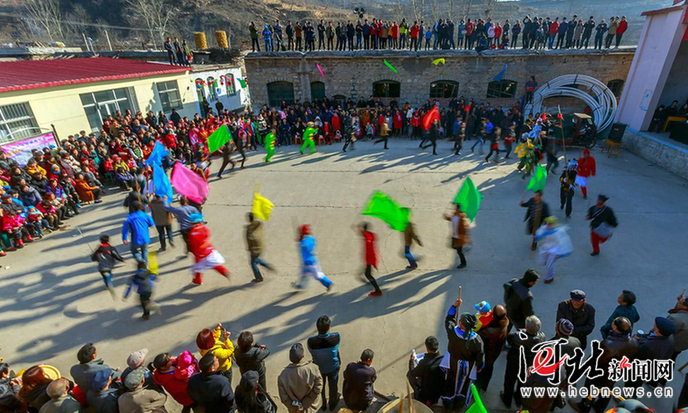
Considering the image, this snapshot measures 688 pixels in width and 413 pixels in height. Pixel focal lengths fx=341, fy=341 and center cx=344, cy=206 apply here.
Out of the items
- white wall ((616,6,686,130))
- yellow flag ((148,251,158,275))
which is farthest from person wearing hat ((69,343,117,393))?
white wall ((616,6,686,130))

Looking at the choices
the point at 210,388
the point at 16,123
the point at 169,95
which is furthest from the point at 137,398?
the point at 169,95

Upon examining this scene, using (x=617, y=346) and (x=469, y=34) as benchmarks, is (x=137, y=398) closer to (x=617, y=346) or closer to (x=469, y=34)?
(x=617, y=346)

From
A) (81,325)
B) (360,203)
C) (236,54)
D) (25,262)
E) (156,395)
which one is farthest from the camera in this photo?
(236,54)

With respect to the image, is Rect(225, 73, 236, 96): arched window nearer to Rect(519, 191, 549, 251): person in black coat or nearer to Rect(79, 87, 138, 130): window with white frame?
Rect(79, 87, 138, 130): window with white frame

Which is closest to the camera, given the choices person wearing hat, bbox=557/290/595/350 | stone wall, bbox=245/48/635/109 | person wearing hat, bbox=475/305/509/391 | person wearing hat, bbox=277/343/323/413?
person wearing hat, bbox=277/343/323/413

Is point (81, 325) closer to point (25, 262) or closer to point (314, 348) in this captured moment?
point (25, 262)

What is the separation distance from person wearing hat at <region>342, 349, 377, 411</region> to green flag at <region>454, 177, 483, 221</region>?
3.83 metres

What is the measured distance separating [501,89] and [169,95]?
17343mm

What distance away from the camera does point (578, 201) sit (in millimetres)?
9281

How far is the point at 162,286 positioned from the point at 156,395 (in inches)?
143

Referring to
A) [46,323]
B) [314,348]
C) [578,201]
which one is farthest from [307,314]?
[578,201]

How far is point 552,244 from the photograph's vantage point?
19.3ft

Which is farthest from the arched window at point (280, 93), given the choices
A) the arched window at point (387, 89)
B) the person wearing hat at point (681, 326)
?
the person wearing hat at point (681, 326)

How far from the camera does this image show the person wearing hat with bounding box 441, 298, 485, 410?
3688mm
